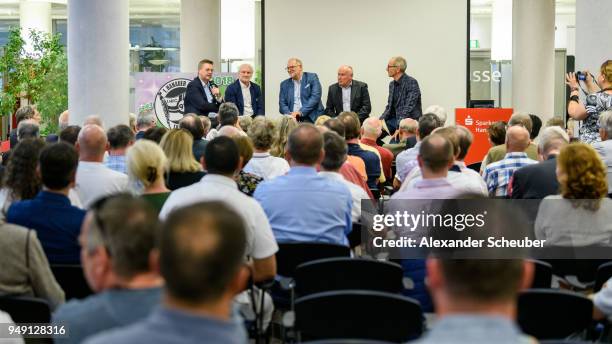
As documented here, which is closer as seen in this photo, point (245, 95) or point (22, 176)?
point (22, 176)

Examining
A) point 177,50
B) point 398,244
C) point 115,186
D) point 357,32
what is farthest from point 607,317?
point 177,50

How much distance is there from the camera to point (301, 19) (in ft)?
52.5

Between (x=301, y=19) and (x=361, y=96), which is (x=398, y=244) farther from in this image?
(x=301, y=19)

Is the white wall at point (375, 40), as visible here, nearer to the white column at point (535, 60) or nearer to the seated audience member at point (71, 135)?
the white column at point (535, 60)

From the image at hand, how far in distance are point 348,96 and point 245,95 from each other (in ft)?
5.43

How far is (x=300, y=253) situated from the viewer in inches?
213

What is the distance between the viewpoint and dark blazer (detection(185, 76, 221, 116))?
44.2ft

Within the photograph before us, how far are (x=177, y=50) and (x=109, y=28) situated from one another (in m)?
16.6

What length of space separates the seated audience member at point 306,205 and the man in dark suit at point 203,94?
765cm

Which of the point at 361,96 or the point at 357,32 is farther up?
the point at 357,32

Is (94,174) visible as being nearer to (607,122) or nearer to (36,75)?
(607,122)

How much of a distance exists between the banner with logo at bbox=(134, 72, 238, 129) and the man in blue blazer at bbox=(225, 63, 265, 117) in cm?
77

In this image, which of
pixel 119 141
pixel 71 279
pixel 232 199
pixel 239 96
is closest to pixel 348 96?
pixel 239 96

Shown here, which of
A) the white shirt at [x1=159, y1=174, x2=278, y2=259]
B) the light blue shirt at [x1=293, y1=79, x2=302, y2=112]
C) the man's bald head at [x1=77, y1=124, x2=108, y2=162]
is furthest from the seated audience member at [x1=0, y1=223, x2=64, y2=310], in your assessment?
the light blue shirt at [x1=293, y1=79, x2=302, y2=112]
